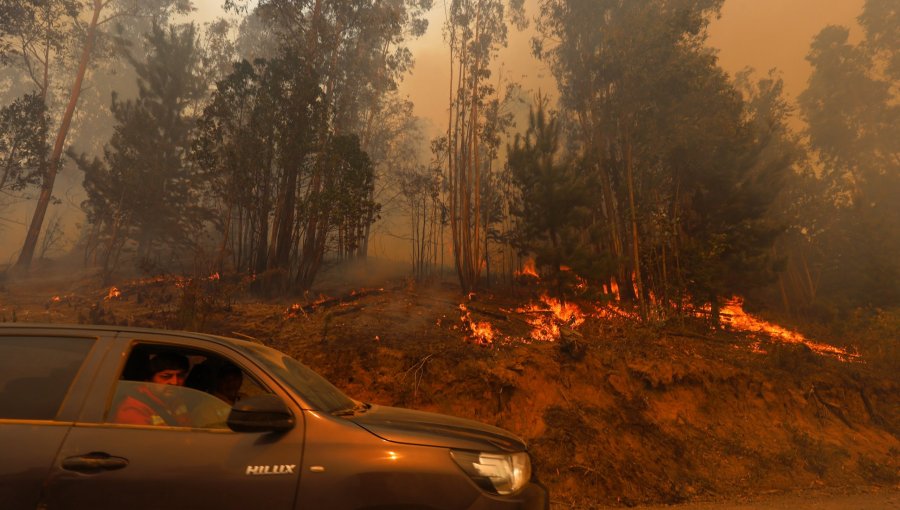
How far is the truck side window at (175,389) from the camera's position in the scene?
8.01ft

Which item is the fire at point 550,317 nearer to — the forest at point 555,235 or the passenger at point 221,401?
the forest at point 555,235

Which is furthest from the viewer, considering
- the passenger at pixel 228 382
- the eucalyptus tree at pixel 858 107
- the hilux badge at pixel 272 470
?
the eucalyptus tree at pixel 858 107

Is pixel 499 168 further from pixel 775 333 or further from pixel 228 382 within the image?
pixel 228 382

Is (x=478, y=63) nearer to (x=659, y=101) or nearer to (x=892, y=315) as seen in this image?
(x=659, y=101)

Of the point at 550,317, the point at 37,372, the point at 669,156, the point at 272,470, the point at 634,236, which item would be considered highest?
the point at 669,156

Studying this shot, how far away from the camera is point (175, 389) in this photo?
2643 mm

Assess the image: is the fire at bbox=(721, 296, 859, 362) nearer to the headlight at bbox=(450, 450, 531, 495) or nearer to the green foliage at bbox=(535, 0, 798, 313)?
the green foliage at bbox=(535, 0, 798, 313)

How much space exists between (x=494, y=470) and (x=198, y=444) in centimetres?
143

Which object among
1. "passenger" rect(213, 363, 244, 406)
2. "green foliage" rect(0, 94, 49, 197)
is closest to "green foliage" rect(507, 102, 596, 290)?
"passenger" rect(213, 363, 244, 406)

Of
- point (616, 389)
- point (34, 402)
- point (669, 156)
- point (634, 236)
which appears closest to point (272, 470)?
point (34, 402)

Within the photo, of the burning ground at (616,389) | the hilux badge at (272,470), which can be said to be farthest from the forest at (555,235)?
the hilux badge at (272,470)

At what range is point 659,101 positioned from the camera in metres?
17.1

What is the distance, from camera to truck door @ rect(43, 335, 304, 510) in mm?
2131

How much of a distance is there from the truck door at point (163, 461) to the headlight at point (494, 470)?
80 centimetres
